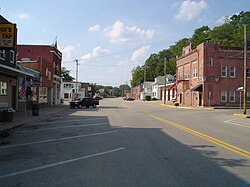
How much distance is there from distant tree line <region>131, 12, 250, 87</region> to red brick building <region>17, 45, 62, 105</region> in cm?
2728

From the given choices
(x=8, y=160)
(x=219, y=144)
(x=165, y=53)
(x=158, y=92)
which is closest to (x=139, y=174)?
(x=8, y=160)

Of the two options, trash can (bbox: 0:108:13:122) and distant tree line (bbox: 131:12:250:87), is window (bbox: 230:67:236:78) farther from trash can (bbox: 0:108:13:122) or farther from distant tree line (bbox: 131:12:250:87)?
trash can (bbox: 0:108:13:122)

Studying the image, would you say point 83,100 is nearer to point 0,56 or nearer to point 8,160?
point 0,56

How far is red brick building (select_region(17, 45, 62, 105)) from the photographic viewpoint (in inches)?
1563

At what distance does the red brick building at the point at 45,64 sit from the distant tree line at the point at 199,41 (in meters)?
27.3

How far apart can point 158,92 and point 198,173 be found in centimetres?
9809

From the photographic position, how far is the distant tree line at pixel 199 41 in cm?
7648

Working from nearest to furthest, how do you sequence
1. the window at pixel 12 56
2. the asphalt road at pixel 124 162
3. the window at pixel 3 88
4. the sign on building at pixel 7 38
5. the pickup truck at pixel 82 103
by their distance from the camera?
1. the asphalt road at pixel 124 162
2. the sign on building at pixel 7 38
3. the window at pixel 3 88
4. the window at pixel 12 56
5. the pickup truck at pixel 82 103

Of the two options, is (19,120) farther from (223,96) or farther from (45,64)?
(223,96)

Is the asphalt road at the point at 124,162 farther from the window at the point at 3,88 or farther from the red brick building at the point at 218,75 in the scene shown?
the red brick building at the point at 218,75

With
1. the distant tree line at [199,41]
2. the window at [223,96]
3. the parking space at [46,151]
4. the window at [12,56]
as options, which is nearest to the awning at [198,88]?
the window at [223,96]

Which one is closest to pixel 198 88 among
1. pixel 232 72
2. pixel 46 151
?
pixel 232 72

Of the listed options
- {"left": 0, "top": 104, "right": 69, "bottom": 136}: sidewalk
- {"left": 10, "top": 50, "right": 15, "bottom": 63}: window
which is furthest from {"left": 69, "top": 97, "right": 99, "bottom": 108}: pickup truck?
{"left": 0, "top": 104, "right": 69, "bottom": 136}: sidewalk

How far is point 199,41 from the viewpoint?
90562 mm
